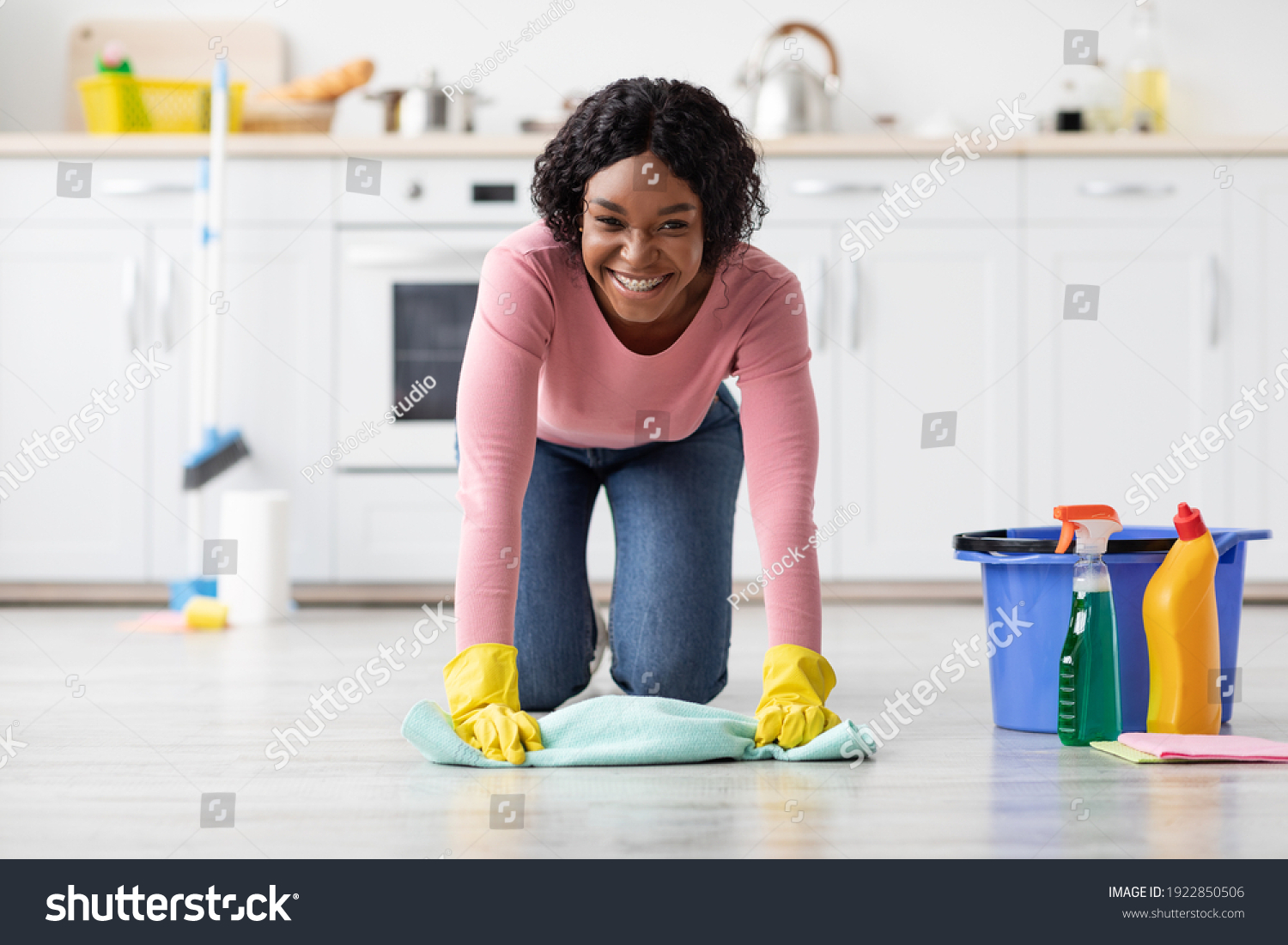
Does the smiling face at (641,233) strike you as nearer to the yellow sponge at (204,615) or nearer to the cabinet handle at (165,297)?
the yellow sponge at (204,615)

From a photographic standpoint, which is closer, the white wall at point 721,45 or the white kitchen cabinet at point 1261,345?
the white kitchen cabinet at point 1261,345

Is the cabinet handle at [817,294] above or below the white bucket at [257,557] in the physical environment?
above

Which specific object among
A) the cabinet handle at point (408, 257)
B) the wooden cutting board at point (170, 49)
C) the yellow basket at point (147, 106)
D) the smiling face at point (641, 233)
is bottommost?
the smiling face at point (641, 233)

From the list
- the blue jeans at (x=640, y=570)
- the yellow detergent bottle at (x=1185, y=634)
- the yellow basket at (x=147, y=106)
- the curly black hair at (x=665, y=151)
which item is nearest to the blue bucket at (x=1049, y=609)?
the yellow detergent bottle at (x=1185, y=634)

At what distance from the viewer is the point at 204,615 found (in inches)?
86.4

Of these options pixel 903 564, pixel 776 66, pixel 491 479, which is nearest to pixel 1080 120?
pixel 776 66

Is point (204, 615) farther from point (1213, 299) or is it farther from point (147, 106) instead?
point (1213, 299)

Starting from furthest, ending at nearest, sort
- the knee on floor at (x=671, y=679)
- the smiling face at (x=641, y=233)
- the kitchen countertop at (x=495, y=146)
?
the kitchen countertop at (x=495, y=146), the knee on floor at (x=671, y=679), the smiling face at (x=641, y=233)

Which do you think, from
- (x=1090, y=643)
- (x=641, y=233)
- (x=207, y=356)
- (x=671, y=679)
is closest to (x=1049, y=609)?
(x=1090, y=643)

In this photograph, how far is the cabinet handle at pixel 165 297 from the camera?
8.17ft

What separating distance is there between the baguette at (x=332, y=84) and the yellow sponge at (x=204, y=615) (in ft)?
3.63

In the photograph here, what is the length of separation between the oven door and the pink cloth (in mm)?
1218

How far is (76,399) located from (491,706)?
1792 mm
